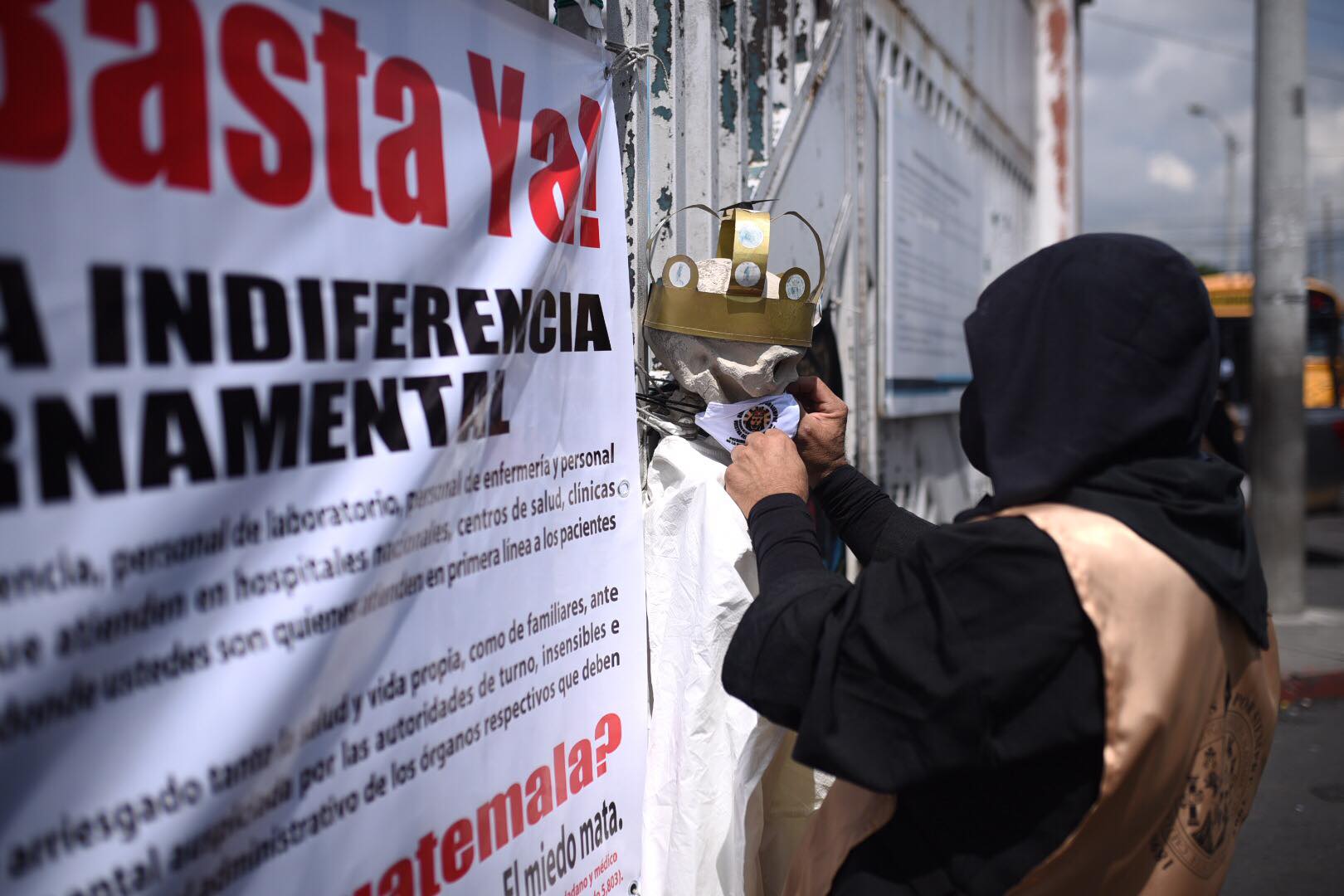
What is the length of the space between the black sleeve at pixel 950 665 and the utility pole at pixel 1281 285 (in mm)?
5280

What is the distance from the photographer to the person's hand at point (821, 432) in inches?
72.5

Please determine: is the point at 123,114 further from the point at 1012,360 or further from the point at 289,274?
the point at 1012,360

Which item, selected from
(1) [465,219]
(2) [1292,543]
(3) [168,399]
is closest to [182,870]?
(3) [168,399]

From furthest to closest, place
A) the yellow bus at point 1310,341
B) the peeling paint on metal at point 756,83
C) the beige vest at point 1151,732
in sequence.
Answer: the yellow bus at point 1310,341, the peeling paint on metal at point 756,83, the beige vest at point 1151,732

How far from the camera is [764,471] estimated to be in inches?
63.4

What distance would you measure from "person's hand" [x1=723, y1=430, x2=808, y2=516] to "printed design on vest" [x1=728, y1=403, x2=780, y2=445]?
55 mm

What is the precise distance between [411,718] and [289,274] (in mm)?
548

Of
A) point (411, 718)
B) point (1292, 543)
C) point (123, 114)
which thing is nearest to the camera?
point (123, 114)

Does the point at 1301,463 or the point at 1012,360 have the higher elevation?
the point at 1012,360

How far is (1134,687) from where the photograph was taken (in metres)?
1.06

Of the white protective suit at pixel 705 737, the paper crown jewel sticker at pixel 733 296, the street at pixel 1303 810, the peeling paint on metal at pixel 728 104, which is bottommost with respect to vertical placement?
the street at pixel 1303 810

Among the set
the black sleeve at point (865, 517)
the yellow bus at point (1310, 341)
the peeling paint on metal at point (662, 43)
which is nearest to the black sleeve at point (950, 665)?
the black sleeve at point (865, 517)

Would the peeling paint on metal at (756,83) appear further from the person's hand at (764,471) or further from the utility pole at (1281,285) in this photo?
the utility pole at (1281,285)

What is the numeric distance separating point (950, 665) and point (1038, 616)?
0.37 ft
